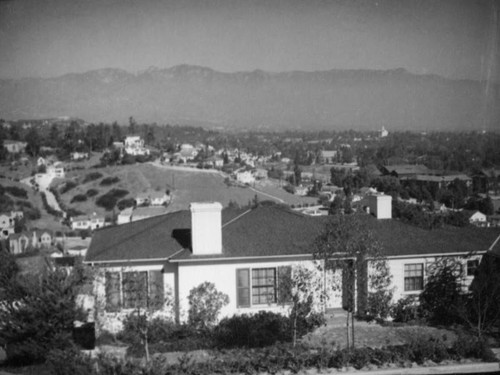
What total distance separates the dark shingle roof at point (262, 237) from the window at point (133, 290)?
0.67 m

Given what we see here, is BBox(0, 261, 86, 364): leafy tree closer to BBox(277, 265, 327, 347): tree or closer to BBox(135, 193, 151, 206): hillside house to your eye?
BBox(277, 265, 327, 347): tree

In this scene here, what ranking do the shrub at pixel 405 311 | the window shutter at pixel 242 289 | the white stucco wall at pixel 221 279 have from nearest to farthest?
the white stucco wall at pixel 221 279 < the window shutter at pixel 242 289 < the shrub at pixel 405 311

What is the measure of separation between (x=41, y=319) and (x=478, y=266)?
1152 centimetres

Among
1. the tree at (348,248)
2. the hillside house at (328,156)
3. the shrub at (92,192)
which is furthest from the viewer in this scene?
the hillside house at (328,156)

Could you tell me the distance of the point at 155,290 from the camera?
14.2m

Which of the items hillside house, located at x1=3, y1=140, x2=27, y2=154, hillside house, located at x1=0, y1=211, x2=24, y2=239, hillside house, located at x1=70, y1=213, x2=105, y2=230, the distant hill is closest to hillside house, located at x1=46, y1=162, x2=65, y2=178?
hillside house, located at x1=3, y1=140, x2=27, y2=154

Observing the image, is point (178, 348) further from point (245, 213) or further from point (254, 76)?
point (254, 76)

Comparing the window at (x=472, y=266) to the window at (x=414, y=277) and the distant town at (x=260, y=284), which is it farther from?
the window at (x=414, y=277)

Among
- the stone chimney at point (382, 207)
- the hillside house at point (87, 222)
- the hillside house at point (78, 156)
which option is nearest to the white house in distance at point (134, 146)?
the hillside house at point (78, 156)

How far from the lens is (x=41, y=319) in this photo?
12.0m

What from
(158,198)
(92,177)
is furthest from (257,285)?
(92,177)

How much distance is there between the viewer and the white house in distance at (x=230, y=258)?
14.7m

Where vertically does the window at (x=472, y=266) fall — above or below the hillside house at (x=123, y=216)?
above

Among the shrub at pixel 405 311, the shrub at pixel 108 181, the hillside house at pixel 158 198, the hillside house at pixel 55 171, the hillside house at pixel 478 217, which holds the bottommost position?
the hillside house at pixel 158 198
